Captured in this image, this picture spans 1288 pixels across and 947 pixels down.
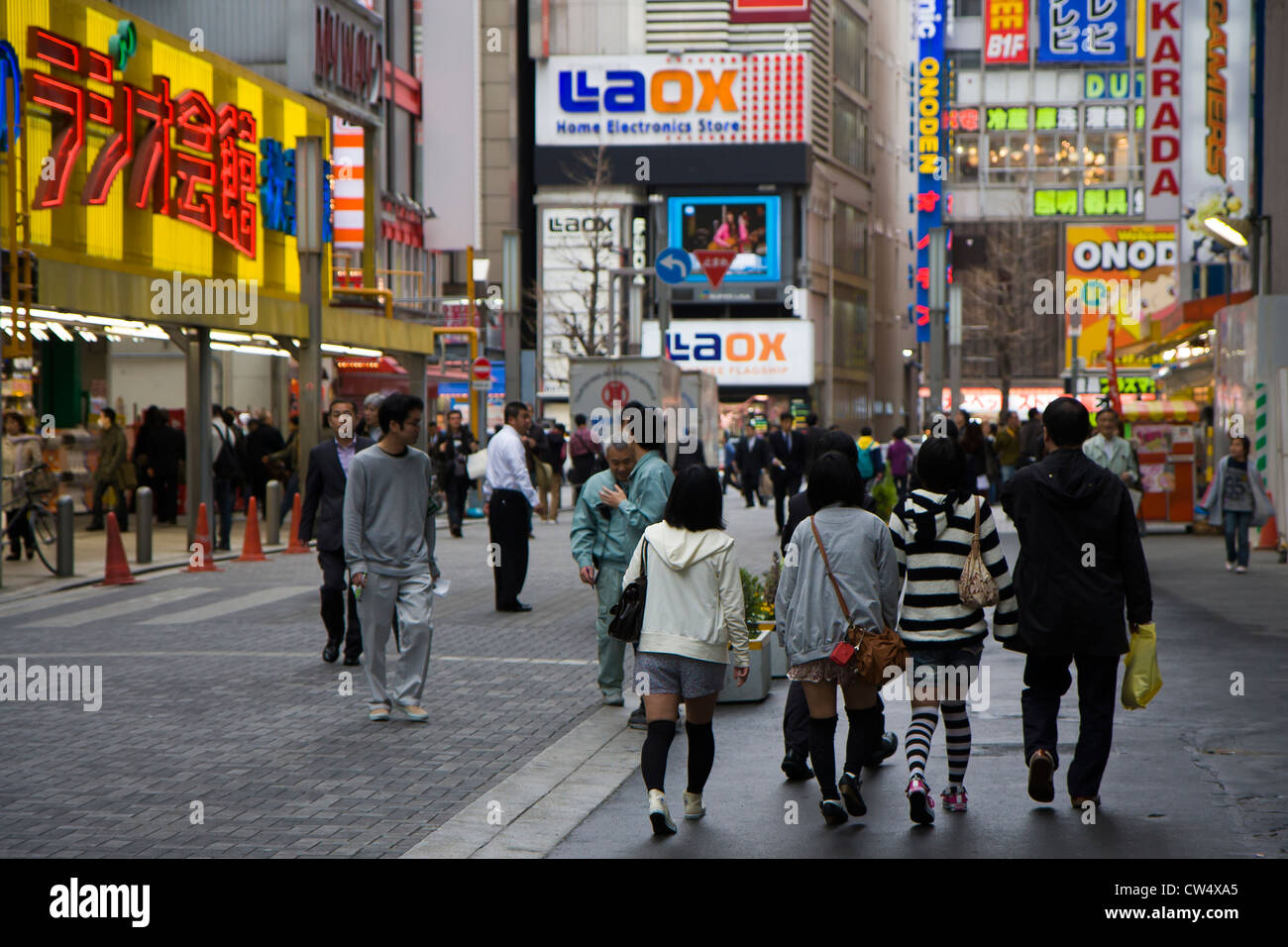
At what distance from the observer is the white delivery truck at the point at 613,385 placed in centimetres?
2956

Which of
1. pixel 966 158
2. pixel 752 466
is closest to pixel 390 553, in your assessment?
pixel 752 466

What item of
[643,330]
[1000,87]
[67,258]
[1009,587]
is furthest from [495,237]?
[1009,587]

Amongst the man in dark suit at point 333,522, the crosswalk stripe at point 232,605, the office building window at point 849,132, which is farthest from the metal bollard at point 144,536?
the office building window at point 849,132

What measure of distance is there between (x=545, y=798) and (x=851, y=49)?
241 feet

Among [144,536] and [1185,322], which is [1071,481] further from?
[1185,322]

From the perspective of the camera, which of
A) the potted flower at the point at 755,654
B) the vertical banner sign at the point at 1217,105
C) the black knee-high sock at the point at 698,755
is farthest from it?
the vertical banner sign at the point at 1217,105

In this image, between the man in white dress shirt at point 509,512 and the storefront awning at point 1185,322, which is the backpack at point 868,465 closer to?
the storefront awning at point 1185,322

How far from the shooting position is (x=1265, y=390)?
71.8ft

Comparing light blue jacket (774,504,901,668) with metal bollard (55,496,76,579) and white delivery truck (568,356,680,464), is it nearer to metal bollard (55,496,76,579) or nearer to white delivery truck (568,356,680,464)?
metal bollard (55,496,76,579)

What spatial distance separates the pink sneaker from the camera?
733cm

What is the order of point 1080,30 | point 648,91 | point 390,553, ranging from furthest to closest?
point 648,91
point 1080,30
point 390,553

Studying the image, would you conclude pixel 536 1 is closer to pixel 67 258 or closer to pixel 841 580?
pixel 67 258

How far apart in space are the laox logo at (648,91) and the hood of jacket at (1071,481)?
62.0 m

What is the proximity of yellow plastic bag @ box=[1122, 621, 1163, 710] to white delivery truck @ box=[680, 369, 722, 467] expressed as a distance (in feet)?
75.2
